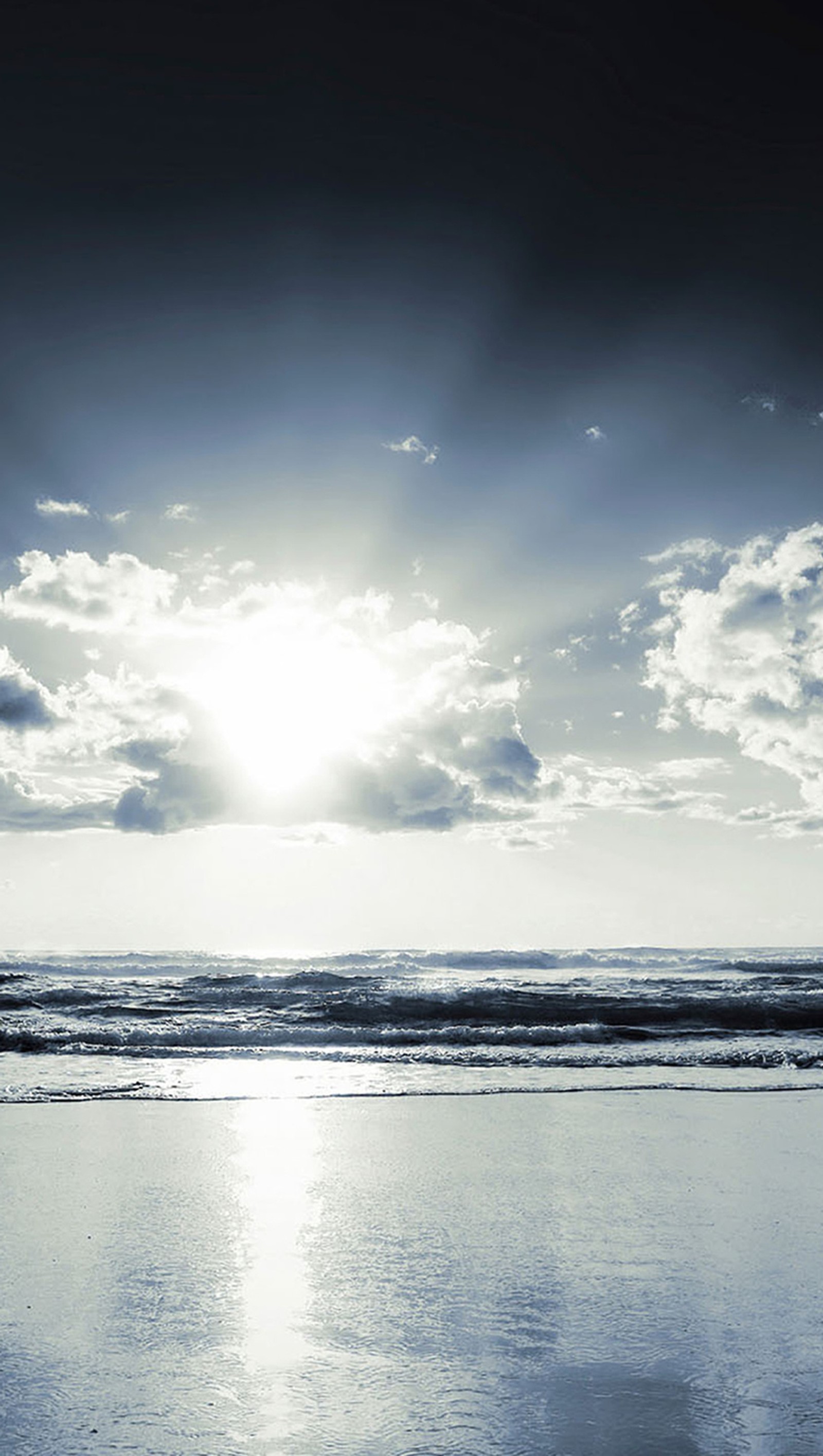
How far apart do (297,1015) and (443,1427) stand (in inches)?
842

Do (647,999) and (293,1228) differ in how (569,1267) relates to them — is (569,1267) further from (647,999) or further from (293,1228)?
(647,999)

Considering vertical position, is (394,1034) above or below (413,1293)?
below

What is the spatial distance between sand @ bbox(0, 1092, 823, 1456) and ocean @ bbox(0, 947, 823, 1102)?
3.95 meters

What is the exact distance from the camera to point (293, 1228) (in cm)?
646

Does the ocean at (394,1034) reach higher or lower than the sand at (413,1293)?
lower

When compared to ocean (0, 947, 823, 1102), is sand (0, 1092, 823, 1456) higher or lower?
higher

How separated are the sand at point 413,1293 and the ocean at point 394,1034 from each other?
395 cm

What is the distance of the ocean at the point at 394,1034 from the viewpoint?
44.2ft

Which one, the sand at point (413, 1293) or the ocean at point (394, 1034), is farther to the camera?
the ocean at point (394, 1034)

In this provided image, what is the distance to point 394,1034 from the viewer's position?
2019cm

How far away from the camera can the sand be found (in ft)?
12.1

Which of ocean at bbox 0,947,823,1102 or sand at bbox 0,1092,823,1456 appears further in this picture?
ocean at bbox 0,947,823,1102

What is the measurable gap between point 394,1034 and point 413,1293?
1534 cm

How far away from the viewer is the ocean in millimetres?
13484
